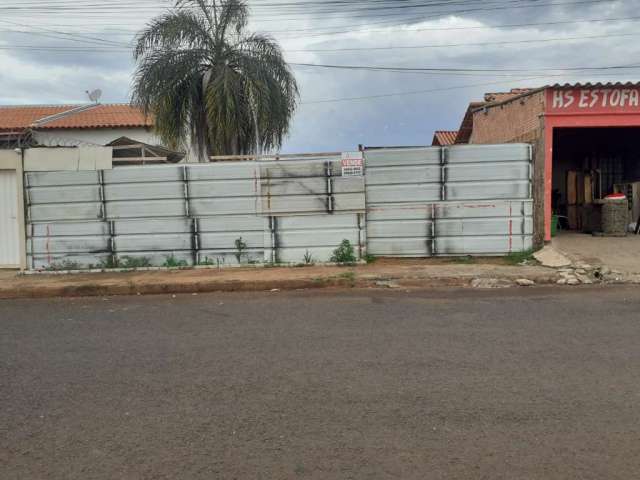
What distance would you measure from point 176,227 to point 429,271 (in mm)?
5280

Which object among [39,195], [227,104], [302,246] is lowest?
[302,246]

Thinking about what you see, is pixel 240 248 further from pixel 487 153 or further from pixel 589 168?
pixel 589 168

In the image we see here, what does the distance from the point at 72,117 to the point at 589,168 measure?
2184 cm

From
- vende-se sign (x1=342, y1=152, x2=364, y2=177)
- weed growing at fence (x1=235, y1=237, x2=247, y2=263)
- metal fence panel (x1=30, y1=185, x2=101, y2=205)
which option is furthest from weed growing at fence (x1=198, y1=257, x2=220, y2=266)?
vende-se sign (x1=342, y1=152, x2=364, y2=177)

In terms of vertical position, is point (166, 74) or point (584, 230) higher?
point (166, 74)

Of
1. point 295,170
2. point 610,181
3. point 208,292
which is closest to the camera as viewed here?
point 208,292

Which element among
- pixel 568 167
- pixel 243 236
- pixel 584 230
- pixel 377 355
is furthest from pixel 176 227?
pixel 568 167

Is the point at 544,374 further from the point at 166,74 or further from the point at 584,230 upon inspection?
the point at 166,74

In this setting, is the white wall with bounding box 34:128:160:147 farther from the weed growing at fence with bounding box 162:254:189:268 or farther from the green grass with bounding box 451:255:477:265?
the green grass with bounding box 451:255:477:265

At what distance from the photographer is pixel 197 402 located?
4.26m

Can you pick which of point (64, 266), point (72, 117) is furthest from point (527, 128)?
point (72, 117)

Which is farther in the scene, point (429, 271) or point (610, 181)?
point (610, 181)

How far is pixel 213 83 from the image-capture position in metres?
15.5

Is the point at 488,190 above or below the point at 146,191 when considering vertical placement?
below
